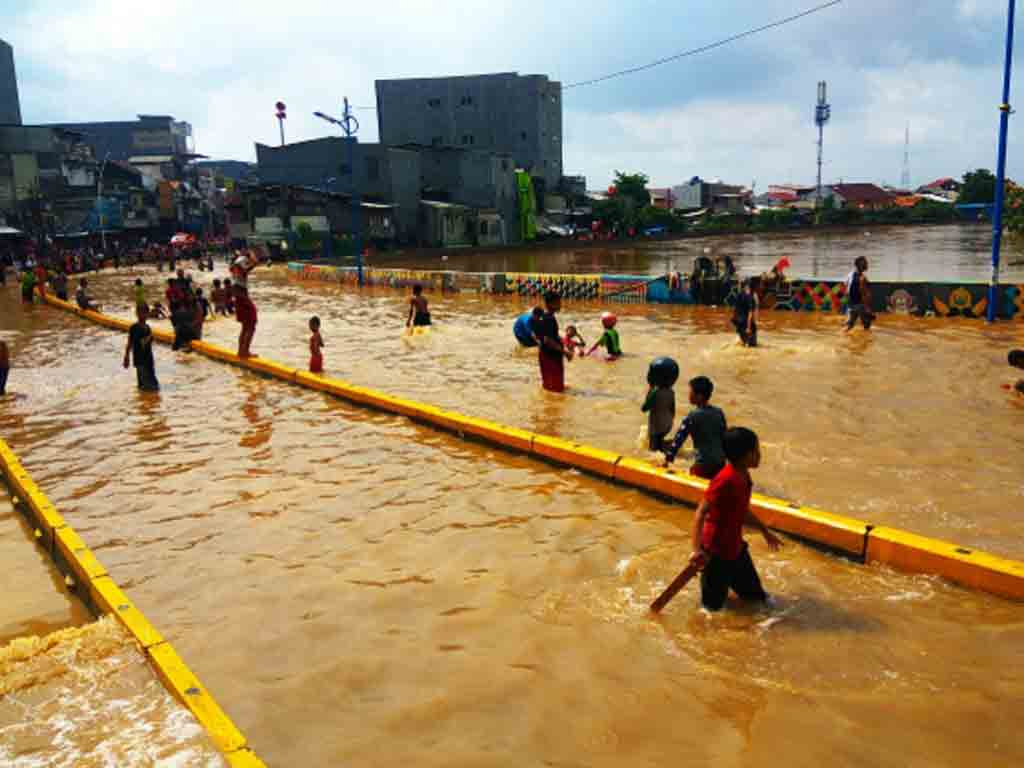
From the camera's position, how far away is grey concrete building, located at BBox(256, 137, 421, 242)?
6444cm

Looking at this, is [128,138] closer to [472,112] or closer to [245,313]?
[472,112]

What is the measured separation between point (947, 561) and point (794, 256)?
56.7 metres

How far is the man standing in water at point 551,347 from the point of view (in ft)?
36.3

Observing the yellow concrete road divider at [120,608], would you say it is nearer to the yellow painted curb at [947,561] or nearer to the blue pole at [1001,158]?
the yellow painted curb at [947,561]

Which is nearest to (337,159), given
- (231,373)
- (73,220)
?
(73,220)

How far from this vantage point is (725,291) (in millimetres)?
23375

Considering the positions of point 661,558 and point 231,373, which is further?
point 231,373

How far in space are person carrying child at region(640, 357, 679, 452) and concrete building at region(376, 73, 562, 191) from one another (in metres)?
81.8

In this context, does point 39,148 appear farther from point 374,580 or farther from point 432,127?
point 374,580

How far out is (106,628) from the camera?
5.12 meters

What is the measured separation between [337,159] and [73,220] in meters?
20.9

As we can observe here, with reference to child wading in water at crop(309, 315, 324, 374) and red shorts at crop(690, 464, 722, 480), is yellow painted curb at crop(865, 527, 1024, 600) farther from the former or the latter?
child wading in water at crop(309, 315, 324, 374)

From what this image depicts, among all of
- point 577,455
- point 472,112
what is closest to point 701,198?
point 472,112

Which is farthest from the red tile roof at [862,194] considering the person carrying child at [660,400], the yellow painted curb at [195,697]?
the yellow painted curb at [195,697]
